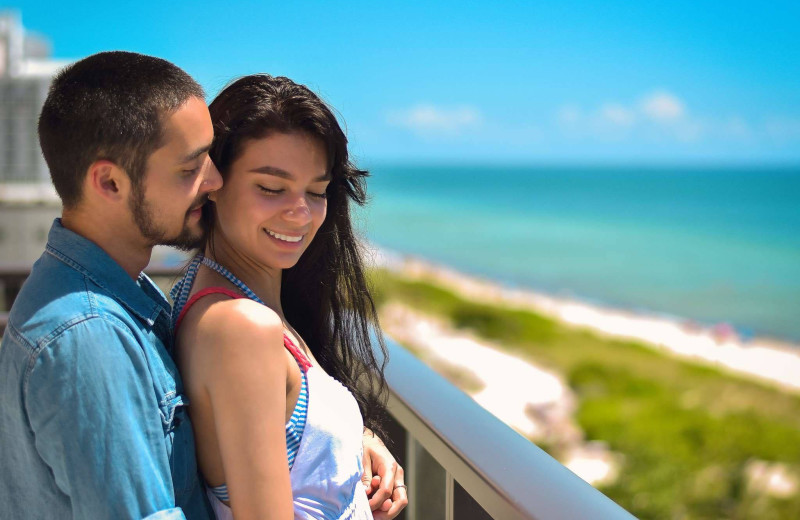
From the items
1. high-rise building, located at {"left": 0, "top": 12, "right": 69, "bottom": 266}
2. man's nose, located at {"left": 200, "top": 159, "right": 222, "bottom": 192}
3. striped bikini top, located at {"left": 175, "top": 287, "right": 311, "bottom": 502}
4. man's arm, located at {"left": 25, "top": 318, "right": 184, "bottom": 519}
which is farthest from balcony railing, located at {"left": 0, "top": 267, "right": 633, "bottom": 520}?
high-rise building, located at {"left": 0, "top": 12, "right": 69, "bottom": 266}

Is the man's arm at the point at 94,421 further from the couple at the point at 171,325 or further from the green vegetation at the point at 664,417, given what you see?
the green vegetation at the point at 664,417

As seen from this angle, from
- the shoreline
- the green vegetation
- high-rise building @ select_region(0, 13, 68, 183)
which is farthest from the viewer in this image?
the shoreline

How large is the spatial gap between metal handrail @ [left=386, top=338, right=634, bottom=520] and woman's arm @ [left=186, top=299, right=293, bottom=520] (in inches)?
13.0

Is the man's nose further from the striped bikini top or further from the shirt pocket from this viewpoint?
the shirt pocket

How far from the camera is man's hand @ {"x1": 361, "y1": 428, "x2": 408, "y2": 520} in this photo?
1639 mm

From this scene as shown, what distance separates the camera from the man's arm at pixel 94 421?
3.29ft

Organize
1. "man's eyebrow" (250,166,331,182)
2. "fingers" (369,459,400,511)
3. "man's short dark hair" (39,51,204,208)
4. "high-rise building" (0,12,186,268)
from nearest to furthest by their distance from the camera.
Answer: "man's short dark hair" (39,51,204,208) < "man's eyebrow" (250,166,331,182) < "fingers" (369,459,400,511) < "high-rise building" (0,12,186,268)

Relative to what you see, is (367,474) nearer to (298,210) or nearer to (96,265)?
(298,210)

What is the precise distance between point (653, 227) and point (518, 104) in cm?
6351

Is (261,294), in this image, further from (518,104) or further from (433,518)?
(518,104)

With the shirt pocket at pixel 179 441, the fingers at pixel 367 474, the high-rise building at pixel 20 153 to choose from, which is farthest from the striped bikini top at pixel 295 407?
the high-rise building at pixel 20 153

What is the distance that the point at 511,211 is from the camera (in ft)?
262

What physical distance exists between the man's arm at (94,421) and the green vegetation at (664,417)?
1392mm

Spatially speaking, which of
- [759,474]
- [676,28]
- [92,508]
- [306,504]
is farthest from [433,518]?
[676,28]
